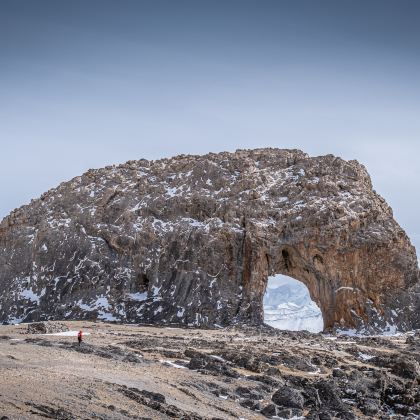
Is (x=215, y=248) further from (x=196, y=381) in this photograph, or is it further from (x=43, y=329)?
(x=196, y=381)

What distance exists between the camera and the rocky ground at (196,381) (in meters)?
17.5

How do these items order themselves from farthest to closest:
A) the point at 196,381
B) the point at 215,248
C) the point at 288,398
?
the point at 215,248 → the point at 196,381 → the point at 288,398

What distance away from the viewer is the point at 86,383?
63.5 feet

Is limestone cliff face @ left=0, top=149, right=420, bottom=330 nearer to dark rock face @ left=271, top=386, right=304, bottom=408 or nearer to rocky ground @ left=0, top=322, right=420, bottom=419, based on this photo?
rocky ground @ left=0, top=322, right=420, bottom=419

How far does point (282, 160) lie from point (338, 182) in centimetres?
650

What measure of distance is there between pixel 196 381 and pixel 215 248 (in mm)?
35894

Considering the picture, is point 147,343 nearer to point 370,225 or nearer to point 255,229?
point 255,229

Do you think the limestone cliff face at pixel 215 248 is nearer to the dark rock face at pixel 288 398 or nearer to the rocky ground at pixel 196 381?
the rocky ground at pixel 196 381

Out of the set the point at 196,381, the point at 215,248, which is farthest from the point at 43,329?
the point at 215,248

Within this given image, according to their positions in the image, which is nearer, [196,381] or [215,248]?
[196,381]

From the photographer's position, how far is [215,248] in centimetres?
5941

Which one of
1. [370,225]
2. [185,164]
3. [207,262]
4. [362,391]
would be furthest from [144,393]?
[185,164]

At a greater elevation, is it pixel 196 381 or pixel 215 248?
pixel 215 248

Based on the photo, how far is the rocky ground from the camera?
→ 57.5 feet
